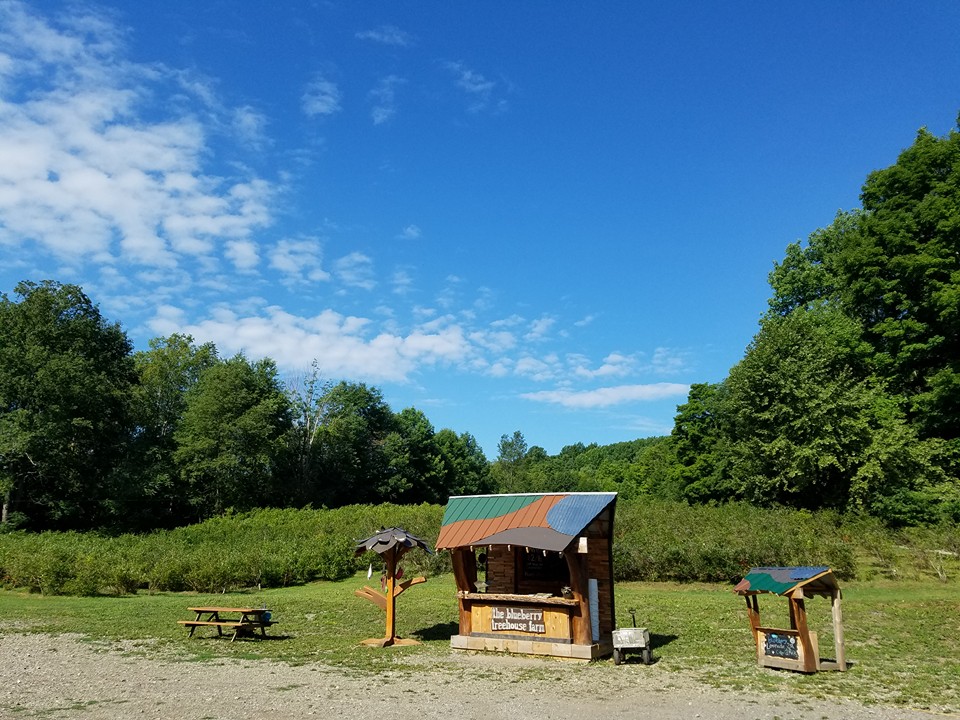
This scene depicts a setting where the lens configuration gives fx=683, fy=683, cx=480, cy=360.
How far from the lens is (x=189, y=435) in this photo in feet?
152

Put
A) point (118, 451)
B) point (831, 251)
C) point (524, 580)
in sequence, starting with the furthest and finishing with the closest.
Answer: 1. point (118, 451)
2. point (831, 251)
3. point (524, 580)

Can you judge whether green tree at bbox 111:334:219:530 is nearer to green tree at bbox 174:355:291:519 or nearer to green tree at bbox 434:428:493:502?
green tree at bbox 174:355:291:519

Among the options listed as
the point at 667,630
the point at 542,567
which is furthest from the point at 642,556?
the point at 542,567

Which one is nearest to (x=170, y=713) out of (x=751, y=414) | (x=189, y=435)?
(x=751, y=414)

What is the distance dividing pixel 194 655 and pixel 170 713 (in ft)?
15.0

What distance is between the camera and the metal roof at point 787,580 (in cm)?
1069

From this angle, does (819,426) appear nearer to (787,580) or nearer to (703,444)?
(703,444)

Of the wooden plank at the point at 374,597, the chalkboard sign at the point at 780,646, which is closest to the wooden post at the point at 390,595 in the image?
the wooden plank at the point at 374,597

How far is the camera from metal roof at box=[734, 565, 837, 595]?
10689mm

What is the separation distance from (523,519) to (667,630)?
4633 millimetres

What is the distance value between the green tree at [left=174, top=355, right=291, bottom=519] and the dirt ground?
34.3 metres

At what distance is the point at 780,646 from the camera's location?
10984 millimetres

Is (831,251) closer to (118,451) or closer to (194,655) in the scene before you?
(194,655)

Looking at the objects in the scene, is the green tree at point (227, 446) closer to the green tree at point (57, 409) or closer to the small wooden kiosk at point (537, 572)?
the green tree at point (57, 409)
